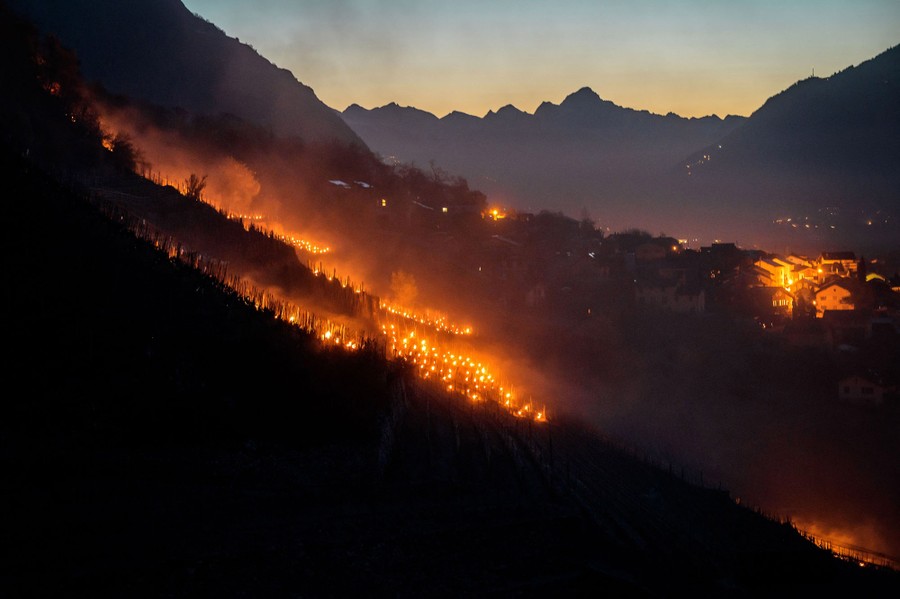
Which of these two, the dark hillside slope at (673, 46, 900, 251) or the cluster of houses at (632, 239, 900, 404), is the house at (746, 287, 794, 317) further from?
the dark hillside slope at (673, 46, 900, 251)

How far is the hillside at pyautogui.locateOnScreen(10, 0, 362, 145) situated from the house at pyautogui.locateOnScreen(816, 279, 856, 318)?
41.8m

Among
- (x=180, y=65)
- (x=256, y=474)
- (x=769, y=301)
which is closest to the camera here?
(x=256, y=474)

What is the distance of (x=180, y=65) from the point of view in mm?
75875

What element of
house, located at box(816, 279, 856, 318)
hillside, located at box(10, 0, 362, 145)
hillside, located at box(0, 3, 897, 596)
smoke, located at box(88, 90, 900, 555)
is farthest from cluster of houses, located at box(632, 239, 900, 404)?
hillside, located at box(10, 0, 362, 145)

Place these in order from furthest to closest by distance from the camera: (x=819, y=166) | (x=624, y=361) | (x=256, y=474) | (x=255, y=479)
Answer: (x=819, y=166)
(x=624, y=361)
(x=256, y=474)
(x=255, y=479)

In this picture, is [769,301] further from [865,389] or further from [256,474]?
[256,474]

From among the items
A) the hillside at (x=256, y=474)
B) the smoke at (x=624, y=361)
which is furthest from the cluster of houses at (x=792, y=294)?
the hillside at (x=256, y=474)

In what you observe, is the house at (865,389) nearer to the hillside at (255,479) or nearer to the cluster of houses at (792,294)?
the cluster of houses at (792,294)

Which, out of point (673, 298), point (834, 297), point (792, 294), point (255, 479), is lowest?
point (255, 479)

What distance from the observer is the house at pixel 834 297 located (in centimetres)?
4718

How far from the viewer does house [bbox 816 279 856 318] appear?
4718 centimetres

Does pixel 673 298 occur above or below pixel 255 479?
above

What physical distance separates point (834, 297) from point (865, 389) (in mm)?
14795

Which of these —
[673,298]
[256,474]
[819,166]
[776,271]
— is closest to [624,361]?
[673,298]
